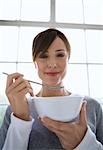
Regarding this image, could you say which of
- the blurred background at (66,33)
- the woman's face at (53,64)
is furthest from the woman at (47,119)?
the blurred background at (66,33)

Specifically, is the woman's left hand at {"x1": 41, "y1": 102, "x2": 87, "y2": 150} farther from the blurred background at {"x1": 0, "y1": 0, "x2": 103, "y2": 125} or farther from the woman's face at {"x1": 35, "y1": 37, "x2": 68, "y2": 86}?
the blurred background at {"x1": 0, "y1": 0, "x2": 103, "y2": 125}

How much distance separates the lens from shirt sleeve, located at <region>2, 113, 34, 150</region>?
2.31ft

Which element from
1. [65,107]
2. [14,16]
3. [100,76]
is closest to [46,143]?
[65,107]

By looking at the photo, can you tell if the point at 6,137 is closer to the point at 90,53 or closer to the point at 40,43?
the point at 40,43

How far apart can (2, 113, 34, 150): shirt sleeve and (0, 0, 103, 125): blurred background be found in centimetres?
79

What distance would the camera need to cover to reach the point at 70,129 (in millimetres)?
649

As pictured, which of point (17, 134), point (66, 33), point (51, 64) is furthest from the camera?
point (66, 33)

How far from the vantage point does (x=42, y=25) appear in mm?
1576

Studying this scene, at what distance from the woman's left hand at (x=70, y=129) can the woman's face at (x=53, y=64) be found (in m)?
0.19

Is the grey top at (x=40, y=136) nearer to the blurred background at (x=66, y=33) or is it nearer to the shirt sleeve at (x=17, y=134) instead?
the shirt sleeve at (x=17, y=134)

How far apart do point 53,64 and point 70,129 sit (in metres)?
0.25

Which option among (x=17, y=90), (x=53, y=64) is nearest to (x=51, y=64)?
(x=53, y=64)

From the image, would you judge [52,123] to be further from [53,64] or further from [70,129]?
[53,64]

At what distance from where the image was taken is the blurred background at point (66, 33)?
5.07 ft
